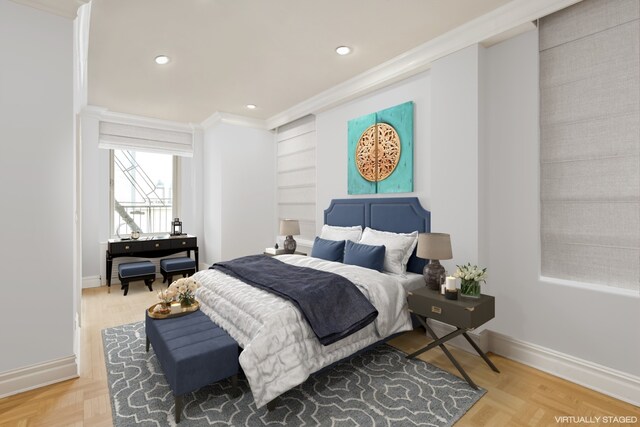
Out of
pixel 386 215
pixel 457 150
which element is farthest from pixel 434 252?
pixel 386 215

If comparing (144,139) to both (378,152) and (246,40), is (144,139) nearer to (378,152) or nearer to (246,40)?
(246,40)

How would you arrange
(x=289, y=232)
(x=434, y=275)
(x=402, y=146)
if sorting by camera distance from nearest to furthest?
(x=434, y=275), (x=402, y=146), (x=289, y=232)

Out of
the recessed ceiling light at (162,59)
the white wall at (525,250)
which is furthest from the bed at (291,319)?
the recessed ceiling light at (162,59)

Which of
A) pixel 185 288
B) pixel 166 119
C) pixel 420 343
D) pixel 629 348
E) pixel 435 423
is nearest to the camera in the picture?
pixel 435 423

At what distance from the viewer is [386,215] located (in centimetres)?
367

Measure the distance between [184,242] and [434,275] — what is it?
173 inches

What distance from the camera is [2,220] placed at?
2.15m

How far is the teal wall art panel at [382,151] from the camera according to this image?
352 cm

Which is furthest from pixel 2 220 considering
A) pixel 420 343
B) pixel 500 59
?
pixel 500 59

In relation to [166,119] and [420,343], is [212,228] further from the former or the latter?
[420,343]

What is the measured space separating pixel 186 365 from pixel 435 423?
1542 millimetres

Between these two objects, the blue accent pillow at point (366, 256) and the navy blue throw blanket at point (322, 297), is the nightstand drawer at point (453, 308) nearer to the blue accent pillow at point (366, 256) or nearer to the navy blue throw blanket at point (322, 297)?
the navy blue throw blanket at point (322, 297)

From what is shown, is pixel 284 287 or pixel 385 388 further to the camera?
pixel 284 287

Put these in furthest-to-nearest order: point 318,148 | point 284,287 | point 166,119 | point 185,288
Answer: point 166,119 < point 318,148 < point 185,288 < point 284,287
